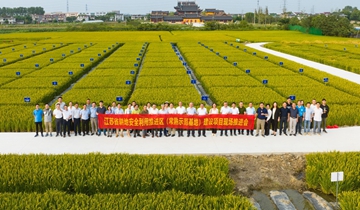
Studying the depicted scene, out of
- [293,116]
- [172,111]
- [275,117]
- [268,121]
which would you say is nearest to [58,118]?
[172,111]

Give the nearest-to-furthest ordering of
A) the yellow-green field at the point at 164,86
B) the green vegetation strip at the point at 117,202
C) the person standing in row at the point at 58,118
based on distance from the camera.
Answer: the green vegetation strip at the point at 117,202 < the person standing in row at the point at 58,118 < the yellow-green field at the point at 164,86

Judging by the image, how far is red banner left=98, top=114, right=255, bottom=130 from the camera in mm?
14766

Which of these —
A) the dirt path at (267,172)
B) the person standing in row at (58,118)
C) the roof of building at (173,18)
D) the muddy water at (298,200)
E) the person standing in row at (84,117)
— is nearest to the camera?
the muddy water at (298,200)

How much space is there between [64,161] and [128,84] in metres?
14.3

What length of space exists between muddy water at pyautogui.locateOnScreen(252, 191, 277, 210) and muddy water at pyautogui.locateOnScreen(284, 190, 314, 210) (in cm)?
66

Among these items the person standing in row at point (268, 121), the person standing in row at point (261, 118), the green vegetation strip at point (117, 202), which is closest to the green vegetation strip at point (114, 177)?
the green vegetation strip at point (117, 202)

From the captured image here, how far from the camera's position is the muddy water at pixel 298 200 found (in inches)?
392

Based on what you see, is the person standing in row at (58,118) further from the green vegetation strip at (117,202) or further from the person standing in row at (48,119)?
the green vegetation strip at (117,202)

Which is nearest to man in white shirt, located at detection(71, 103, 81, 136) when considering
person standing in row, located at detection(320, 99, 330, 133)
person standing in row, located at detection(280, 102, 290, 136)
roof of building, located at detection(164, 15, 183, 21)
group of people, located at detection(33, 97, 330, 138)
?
group of people, located at detection(33, 97, 330, 138)

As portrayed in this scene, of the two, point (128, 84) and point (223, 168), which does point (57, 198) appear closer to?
point (223, 168)

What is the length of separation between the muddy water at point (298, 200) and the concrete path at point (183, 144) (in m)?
2.31

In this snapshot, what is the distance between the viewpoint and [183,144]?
45.5 feet

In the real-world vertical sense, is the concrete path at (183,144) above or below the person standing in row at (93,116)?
below

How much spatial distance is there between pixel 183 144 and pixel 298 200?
16.4ft
